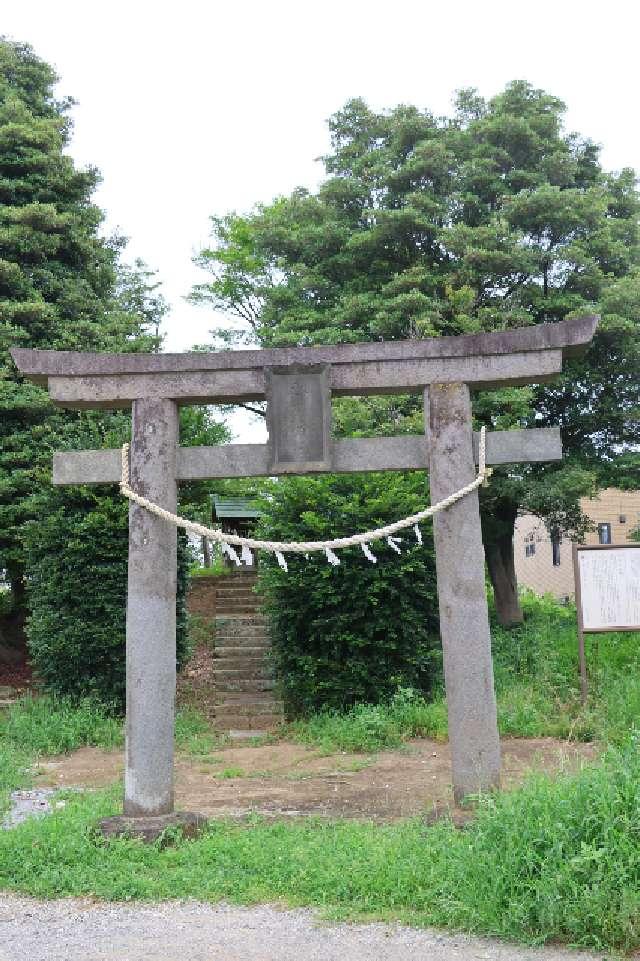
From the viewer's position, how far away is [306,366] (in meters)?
6.90

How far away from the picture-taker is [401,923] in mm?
4738

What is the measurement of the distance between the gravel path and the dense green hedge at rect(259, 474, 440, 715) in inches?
282

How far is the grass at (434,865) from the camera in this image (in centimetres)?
445

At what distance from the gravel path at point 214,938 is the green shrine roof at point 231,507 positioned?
59.2 feet

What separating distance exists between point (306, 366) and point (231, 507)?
58.0 ft

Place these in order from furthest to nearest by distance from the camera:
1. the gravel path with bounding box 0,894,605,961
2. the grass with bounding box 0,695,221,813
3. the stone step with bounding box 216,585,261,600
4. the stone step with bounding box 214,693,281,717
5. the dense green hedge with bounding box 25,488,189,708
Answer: the stone step with bounding box 216,585,261,600 < the stone step with bounding box 214,693,281,717 < the dense green hedge with bounding box 25,488,189,708 < the grass with bounding box 0,695,221,813 < the gravel path with bounding box 0,894,605,961

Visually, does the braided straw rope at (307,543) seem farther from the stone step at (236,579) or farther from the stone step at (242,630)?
the stone step at (236,579)

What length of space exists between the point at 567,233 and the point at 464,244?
2133 millimetres

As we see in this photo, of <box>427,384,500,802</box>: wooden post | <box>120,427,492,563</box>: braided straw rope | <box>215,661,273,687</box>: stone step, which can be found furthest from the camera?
<box>215,661,273,687</box>: stone step

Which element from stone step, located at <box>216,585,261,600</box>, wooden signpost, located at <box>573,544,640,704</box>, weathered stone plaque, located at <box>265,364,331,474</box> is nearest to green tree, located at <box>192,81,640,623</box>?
wooden signpost, located at <box>573,544,640,704</box>

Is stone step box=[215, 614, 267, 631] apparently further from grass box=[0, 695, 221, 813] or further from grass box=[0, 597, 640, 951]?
grass box=[0, 597, 640, 951]

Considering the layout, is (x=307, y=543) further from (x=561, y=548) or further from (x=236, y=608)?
(x=561, y=548)

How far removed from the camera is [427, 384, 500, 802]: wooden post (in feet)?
21.5

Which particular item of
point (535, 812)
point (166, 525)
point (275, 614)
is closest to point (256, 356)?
point (166, 525)
